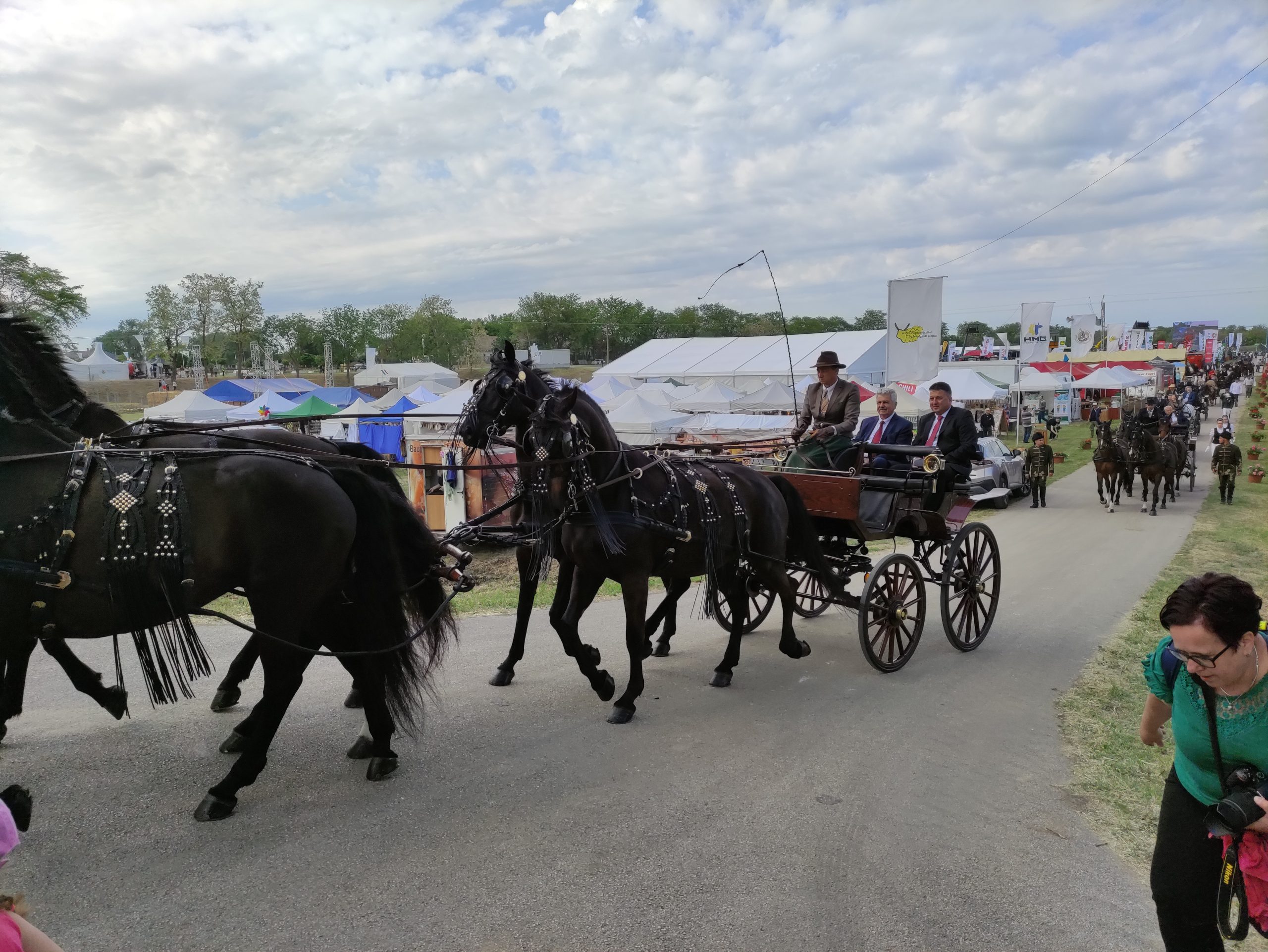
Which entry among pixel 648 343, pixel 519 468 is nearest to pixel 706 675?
pixel 519 468

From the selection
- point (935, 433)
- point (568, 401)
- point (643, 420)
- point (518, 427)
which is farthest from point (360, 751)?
point (643, 420)

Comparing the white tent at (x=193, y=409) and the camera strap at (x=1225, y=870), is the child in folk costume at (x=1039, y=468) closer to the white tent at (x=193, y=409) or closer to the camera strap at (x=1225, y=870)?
the camera strap at (x=1225, y=870)

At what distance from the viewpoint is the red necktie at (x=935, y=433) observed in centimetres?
741

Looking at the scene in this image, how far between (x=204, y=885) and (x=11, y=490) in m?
1.95

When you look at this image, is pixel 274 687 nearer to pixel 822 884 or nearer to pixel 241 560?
pixel 241 560

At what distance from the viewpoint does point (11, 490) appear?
368cm

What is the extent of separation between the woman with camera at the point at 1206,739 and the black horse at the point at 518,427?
3414 mm

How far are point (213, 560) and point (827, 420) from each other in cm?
525

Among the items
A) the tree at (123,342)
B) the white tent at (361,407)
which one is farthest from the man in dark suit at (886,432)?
the tree at (123,342)

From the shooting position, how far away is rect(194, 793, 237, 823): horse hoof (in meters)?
4.04

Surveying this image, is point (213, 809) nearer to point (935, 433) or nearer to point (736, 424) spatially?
point (935, 433)

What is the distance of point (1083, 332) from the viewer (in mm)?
46469

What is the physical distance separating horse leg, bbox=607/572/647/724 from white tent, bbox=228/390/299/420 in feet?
64.0

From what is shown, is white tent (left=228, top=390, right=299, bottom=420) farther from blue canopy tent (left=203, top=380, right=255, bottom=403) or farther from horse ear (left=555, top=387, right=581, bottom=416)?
horse ear (left=555, top=387, right=581, bottom=416)
